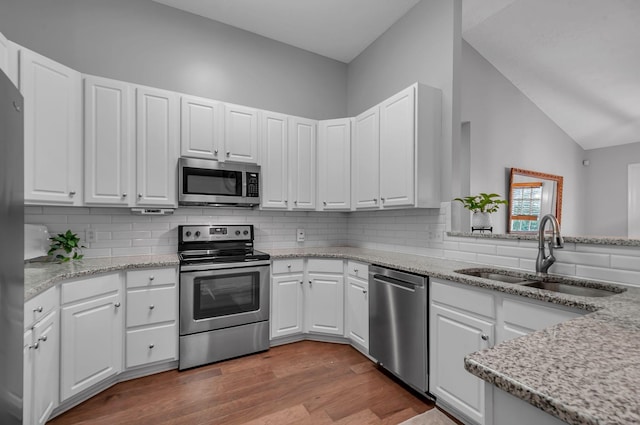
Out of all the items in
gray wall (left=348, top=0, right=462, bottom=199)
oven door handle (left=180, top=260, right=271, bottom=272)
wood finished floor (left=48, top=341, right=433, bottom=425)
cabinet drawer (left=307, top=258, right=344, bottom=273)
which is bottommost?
wood finished floor (left=48, top=341, right=433, bottom=425)

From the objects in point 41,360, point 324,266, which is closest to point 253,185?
point 324,266

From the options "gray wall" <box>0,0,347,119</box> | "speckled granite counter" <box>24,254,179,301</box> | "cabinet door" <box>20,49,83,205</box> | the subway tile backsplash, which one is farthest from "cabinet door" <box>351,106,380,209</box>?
"cabinet door" <box>20,49,83,205</box>

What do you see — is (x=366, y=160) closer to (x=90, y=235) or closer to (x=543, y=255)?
(x=543, y=255)

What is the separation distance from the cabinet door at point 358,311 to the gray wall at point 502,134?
2355 millimetres

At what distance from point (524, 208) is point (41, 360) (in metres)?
5.45

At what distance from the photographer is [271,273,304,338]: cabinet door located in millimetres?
2941

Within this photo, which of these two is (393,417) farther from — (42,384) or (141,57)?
(141,57)

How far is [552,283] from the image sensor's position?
1867mm

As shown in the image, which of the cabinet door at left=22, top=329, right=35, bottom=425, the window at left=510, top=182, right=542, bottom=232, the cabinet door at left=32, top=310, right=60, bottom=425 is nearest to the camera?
the cabinet door at left=22, top=329, right=35, bottom=425

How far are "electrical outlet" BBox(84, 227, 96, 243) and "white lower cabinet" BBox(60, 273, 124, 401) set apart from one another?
0.66 meters

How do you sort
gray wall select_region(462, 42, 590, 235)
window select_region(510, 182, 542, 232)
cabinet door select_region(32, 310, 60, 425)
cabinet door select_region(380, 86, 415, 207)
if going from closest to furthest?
cabinet door select_region(32, 310, 60, 425), cabinet door select_region(380, 86, 415, 207), gray wall select_region(462, 42, 590, 235), window select_region(510, 182, 542, 232)

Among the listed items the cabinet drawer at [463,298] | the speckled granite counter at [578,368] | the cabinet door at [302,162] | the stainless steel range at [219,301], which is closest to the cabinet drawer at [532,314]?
the cabinet drawer at [463,298]

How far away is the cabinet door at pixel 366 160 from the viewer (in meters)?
3.02

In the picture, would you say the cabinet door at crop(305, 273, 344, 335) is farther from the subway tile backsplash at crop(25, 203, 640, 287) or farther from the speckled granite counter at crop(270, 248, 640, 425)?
the speckled granite counter at crop(270, 248, 640, 425)
